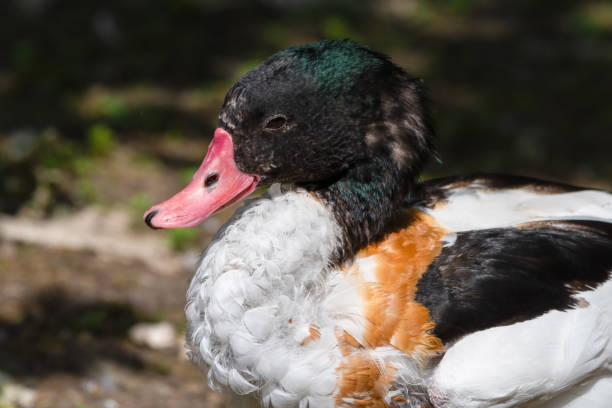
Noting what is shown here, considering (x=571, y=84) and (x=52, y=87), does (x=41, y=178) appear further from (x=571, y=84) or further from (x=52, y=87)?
A: (x=571, y=84)

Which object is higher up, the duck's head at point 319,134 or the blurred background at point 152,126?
the duck's head at point 319,134

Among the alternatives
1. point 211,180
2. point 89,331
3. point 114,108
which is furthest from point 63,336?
point 114,108

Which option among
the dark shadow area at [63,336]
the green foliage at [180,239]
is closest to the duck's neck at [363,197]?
the dark shadow area at [63,336]

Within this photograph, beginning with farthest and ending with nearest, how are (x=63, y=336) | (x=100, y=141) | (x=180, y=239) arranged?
(x=100, y=141)
(x=180, y=239)
(x=63, y=336)

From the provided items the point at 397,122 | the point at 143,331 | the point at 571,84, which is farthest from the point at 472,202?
the point at 571,84

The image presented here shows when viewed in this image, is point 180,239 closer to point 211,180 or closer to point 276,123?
point 211,180

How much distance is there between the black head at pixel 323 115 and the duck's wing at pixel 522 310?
1.25ft

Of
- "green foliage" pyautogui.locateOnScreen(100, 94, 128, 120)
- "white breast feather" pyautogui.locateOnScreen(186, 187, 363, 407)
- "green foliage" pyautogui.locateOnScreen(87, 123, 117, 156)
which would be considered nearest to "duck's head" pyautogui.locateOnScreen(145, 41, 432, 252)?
"white breast feather" pyautogui.locateOnScreen(186, 187, 363, 407)

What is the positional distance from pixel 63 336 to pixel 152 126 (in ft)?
7.82

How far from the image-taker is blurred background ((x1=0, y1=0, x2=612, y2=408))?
139 inches

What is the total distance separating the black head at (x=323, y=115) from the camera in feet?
7.88

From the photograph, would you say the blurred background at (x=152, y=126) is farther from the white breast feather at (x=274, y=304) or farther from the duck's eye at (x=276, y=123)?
the duck's eye at (x=276, y=123)

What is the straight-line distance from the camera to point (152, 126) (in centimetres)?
559

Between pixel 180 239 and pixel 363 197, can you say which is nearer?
pixel 363 197
